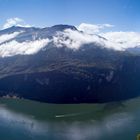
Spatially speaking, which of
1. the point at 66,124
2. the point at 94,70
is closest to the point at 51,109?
the point at 66,124

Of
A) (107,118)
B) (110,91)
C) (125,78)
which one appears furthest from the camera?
(125,78)

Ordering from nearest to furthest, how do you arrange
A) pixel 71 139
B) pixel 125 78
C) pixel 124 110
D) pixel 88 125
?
pixel 71 139
pixel 88 125
pixel 124 110
pixel 125 78

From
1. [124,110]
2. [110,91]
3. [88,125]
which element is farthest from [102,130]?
[110,91]

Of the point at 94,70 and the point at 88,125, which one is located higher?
the point at 94,70

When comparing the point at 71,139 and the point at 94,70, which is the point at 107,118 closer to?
the point at 71,139

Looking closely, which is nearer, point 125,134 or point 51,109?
point 125,134

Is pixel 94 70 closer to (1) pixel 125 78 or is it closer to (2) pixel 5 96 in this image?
(1) pixel 125 78
